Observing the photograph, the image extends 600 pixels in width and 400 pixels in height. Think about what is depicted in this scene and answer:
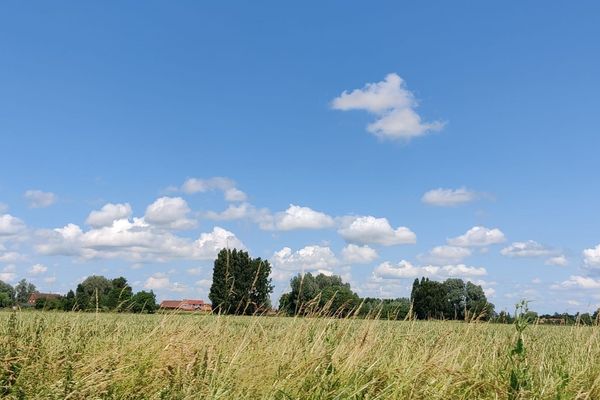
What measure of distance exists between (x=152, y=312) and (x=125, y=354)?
377 cm

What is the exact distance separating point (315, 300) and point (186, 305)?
2351 mm

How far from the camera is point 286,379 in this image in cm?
511

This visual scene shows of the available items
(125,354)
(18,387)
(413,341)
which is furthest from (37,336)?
(413,341)

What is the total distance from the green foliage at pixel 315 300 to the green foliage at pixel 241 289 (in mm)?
384

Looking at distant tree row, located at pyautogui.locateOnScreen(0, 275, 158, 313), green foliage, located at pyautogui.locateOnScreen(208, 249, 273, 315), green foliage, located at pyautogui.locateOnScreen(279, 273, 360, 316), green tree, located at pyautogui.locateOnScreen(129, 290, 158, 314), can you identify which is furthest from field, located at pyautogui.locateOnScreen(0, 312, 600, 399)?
green tree, located at pyautogui.locateOnScreen(129, 290, 158, 314)

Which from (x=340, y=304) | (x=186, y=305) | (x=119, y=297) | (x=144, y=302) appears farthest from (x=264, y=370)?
(x=144, y=302)

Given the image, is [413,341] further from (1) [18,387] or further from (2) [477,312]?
(1) [18,387]

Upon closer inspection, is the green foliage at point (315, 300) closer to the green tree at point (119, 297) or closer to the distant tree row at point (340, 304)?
the distant tree row at point (340, 304)

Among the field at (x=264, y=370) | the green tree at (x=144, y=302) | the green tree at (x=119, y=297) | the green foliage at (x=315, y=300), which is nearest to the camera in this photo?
the field at (x=264, y=370)

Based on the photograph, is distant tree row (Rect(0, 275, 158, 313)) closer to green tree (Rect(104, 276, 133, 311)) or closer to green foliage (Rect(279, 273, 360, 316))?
green tree (Rect(104, 276, 133, 311))

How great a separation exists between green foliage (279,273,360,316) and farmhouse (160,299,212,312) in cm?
131

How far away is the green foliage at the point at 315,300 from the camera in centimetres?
795

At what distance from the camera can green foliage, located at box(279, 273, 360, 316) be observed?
7.95 meters

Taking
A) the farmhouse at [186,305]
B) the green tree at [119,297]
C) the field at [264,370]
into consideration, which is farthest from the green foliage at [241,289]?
the green tree at [119,297]
